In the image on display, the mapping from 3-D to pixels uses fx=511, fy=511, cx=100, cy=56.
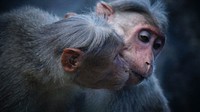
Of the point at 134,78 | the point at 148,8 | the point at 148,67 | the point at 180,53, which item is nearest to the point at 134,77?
the point at 134,78

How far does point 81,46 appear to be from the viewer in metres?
4.86

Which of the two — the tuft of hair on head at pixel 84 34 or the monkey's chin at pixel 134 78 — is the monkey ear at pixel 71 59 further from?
the monkey's chin at pixel 134 78

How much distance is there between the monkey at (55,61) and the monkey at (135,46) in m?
0.32

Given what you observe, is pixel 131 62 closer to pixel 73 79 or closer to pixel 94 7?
pixel 73 79

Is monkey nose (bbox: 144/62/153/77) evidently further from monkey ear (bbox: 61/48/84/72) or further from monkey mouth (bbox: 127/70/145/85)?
monkey ear (bbox: 61/48/84/72)

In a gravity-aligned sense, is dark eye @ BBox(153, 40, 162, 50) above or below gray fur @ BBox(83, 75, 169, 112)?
above

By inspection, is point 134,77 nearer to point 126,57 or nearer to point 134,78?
point 134,78

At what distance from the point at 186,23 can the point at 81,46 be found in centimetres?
270

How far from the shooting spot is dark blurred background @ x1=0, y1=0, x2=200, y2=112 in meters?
6.66

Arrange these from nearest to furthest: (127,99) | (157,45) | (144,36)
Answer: (144,36) → (157,45) → (127,99)

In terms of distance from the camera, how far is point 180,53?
7488mm

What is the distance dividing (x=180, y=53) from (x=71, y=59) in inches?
115

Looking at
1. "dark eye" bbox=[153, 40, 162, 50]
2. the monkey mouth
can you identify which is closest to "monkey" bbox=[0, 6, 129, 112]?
the monkey mouth

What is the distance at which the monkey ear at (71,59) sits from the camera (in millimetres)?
4871
